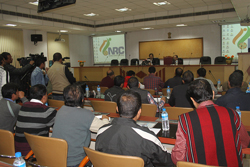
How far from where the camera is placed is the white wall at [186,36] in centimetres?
926

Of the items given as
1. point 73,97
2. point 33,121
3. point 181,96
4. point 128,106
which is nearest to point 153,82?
point 181,96

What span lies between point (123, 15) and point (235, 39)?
16.2 feet

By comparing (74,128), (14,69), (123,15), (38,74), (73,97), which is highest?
(123,15)

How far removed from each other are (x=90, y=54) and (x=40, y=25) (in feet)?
16.0

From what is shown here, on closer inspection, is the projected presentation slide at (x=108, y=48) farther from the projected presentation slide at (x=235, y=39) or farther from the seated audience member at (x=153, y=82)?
the seated audience member at (x=153, y=82)

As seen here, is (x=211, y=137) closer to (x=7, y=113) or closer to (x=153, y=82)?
(x=7, y=113)

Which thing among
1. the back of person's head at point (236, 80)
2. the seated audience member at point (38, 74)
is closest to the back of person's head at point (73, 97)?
the back of person's head at point (236, 80)

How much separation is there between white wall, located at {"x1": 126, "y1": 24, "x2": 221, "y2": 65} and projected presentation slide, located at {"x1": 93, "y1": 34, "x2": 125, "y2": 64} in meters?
0.43

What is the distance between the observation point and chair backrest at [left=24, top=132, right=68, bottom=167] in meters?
1.50

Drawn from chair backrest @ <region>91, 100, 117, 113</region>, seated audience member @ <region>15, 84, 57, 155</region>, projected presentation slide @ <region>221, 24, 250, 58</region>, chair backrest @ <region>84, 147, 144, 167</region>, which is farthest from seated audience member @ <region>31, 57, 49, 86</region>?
projected presentation slide @ <region>221, 24, 250, 58</region>

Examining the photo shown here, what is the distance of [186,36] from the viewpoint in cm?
982

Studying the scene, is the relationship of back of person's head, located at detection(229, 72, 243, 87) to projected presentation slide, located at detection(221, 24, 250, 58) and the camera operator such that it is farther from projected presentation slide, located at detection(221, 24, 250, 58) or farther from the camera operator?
projected presentation slide, located at detection(221, 24, 250, 58)

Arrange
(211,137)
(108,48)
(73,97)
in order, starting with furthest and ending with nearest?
1. (108,48)
2. (73,97)
3. (211,137)

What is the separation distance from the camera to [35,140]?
1.57m
